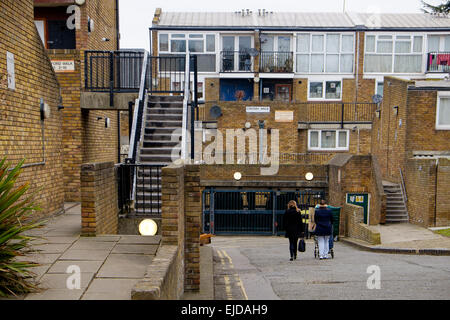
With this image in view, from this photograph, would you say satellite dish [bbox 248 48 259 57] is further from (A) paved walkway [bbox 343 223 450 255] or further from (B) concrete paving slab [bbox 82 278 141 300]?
(B) concrete paving slab [bbox 82 278 141 300]

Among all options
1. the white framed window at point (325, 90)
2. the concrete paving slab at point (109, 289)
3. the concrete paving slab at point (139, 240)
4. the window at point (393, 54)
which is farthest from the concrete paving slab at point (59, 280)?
the window at point (393, 54)

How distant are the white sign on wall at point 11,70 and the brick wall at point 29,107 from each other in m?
0.08

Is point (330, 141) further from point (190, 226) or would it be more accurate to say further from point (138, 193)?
point (190, 226)

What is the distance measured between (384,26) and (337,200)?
636 inches

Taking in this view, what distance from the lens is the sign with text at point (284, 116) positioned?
22.8m

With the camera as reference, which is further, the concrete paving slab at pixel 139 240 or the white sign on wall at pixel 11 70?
the white sign on wall at pixel 11 70

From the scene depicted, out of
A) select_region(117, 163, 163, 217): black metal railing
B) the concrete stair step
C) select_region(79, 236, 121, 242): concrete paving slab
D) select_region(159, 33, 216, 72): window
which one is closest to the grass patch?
the concrete stair step

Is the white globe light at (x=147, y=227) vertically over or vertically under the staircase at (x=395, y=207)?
over

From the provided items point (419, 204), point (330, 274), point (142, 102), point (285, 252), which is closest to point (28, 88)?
point (142, 102)

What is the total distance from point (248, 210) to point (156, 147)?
10.5 m

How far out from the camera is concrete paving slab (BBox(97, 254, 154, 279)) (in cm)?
465

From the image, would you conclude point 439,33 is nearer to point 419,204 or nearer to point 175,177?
point 419,204

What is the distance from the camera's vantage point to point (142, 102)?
1000 cm

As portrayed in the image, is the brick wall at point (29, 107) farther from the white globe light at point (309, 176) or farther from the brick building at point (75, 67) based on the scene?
the white globe light at point (309, 176)
